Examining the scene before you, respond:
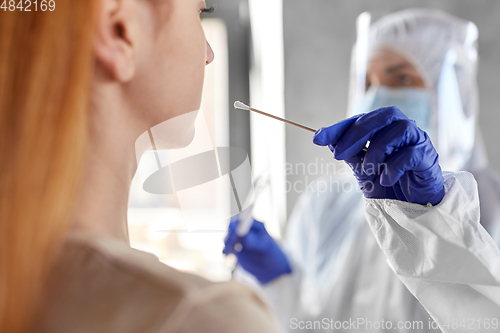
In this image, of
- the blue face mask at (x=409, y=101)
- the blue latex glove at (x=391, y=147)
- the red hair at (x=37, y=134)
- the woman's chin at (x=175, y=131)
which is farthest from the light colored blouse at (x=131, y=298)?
the blue face mask at (x=409, y=101)

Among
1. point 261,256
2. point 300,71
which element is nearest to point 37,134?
point 261,256

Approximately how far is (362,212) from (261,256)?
41cm

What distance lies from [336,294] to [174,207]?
0.88 meters

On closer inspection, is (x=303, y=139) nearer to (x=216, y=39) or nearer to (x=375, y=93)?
(x=375, y=93)

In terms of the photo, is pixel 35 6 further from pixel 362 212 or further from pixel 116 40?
pixel 362 212

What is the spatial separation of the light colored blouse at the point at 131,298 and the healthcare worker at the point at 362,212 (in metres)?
0.86

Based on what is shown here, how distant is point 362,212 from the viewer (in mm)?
1394

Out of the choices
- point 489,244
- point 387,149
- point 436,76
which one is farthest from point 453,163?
point 387,149

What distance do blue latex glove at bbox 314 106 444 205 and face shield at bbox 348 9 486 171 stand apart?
0.79 meters

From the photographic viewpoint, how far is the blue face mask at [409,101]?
1.36 m
